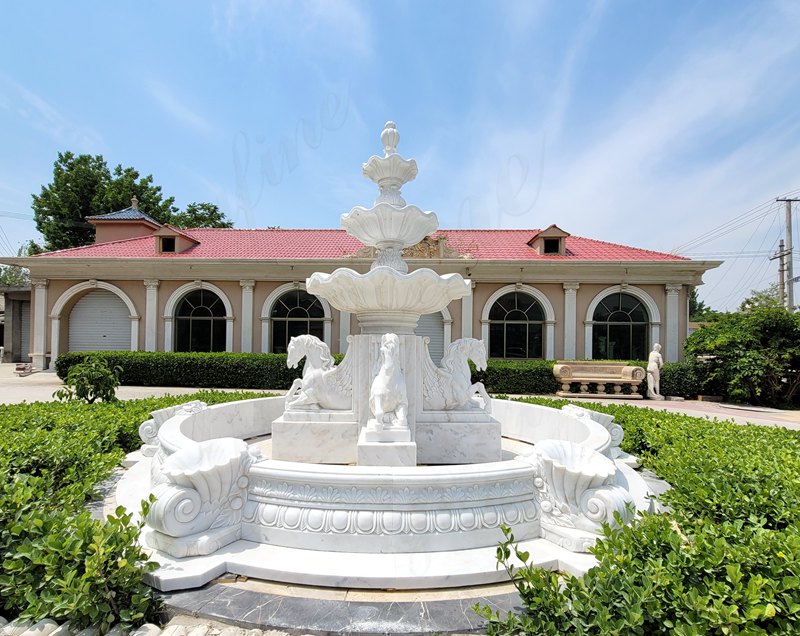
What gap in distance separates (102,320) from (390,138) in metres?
19.0

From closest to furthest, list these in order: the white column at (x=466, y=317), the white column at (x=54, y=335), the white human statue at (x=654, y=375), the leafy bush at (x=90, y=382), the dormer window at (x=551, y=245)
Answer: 1. the leafy bush at (x=90, y=382)
2. the white human statue at (x=654, y=375)
3. the white column at (x=466, y=317)
4. the white column at (x=54, y=335)
5. the dormer window at (x=551, y=245)

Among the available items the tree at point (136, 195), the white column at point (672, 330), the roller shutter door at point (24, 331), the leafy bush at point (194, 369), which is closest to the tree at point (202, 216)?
the tree at point (136, 195)

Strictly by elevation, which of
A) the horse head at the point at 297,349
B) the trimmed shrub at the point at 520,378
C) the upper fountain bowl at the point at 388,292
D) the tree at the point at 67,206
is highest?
the tree at the point at 67,206

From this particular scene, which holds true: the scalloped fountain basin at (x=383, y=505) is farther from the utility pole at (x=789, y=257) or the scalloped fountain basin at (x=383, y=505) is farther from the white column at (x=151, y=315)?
the utility pole at (x=789, y=257)

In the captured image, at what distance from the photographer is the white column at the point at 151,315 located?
18062mm

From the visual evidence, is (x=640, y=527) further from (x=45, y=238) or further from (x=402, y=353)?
(x=45, y=238)

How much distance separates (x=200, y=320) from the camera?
1853cm

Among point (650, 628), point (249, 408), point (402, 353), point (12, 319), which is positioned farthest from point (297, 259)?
point (12, 319)

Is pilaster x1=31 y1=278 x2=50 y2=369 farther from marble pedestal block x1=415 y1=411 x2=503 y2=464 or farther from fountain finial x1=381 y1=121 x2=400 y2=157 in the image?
marble pedestal block x1=415 y1=411 x2=503 y2=464

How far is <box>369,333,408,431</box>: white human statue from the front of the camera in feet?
14.7

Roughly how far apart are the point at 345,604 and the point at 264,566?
66cm

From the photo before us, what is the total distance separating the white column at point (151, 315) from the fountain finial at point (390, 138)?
53.2 ft

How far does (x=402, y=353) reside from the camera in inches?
198

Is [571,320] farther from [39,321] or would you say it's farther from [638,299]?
[39,321]
